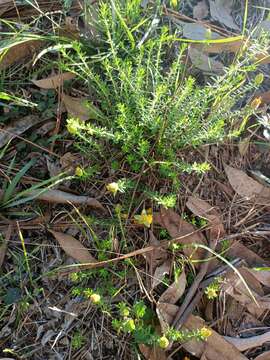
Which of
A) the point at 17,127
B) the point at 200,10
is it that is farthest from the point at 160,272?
the point at 200,10

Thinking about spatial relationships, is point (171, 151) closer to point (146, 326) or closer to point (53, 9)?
point (146, 326)

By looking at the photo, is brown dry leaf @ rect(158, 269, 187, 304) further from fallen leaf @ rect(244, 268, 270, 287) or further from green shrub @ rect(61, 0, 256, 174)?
green shrub @ rect(61, 0, 256, 174)

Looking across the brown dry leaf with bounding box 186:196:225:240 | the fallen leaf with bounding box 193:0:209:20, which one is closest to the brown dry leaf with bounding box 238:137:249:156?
the brown dry leaf with bounding box 186:196:225:240

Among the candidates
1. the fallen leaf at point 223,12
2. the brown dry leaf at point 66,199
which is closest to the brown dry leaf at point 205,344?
the brown dry leaf at point 66,199

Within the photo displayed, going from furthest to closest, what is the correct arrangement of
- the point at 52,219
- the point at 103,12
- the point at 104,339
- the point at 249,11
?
the point at 249,11, the point at 52,219, the point at 104,339, the point at 103,12

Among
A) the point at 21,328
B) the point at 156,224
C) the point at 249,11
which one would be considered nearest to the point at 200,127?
the point at 156,224

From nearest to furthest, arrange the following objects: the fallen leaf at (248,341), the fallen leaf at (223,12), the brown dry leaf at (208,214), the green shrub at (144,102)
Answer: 1. the green shrub at (144,102)
2. the fallen leaf at (248,341)
3. the brown dry leaf at (208,214)
4. the fallen leaf at (223,12)

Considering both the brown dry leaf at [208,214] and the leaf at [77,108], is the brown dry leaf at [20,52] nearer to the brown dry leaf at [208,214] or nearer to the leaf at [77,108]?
the leaf at [77,108]
